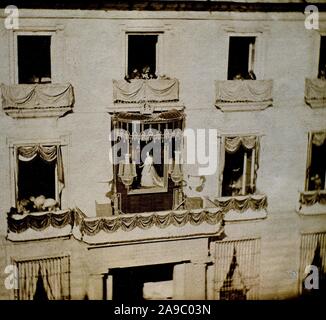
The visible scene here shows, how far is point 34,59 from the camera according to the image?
853 cm

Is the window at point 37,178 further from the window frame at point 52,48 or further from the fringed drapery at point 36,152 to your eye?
the window frame at point 52,48

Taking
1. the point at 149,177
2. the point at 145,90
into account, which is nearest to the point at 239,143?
the point at 149,177

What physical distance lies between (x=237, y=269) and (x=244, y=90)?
3360 millimetres

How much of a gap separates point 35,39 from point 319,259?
6.67 m

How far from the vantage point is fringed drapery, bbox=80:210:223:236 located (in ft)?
28.9

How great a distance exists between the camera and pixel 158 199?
9.30m

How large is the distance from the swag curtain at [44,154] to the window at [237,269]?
3.21m

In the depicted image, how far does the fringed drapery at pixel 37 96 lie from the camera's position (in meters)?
8.23

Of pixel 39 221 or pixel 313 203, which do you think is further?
pixel 313 203

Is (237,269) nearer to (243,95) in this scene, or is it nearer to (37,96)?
(243,95)

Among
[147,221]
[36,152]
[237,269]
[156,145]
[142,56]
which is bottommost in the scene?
[237,269]

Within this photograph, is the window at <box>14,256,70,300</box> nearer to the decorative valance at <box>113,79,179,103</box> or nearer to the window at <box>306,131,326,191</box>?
the decorative valance at <box>113,79,179,103</box>

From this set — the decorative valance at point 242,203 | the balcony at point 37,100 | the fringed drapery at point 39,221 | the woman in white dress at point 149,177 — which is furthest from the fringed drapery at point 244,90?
the fringed drapery at point 39,221
